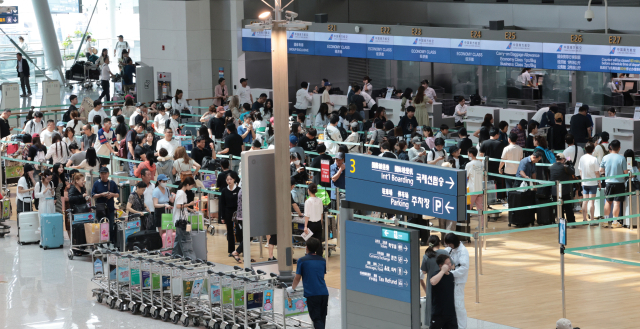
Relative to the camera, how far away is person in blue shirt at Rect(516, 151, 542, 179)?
15.2m

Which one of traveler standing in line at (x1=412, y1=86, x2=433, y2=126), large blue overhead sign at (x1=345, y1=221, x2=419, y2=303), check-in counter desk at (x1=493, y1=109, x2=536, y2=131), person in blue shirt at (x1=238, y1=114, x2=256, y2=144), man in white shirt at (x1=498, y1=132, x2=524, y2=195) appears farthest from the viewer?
traveler standing in line at (x1=412, y1=86, x2=433, y2=126)

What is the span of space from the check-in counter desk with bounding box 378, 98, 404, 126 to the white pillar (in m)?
16.3

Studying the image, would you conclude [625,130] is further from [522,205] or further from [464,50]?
[464,50]

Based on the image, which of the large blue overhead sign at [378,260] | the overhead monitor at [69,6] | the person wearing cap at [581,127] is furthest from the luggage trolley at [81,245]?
the overhead monitor at [69,6]

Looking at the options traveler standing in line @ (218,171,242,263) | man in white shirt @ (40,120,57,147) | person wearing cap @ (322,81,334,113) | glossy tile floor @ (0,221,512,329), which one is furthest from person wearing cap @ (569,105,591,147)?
man in white shirt @ (40,120,57,147)

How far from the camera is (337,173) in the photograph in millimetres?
14438

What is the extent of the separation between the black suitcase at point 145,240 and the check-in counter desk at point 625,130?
1060cm

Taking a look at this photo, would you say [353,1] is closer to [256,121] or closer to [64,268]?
[256,121]

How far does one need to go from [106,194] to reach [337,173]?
3.87 meters

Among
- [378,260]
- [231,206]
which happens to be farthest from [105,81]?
[378,260]

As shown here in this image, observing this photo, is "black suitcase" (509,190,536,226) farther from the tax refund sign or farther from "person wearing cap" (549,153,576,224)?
the tax refund sign

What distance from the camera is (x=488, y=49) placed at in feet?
70.8

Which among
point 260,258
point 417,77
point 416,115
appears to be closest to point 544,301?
point 260,258

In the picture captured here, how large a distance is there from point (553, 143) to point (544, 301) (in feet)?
26.1
